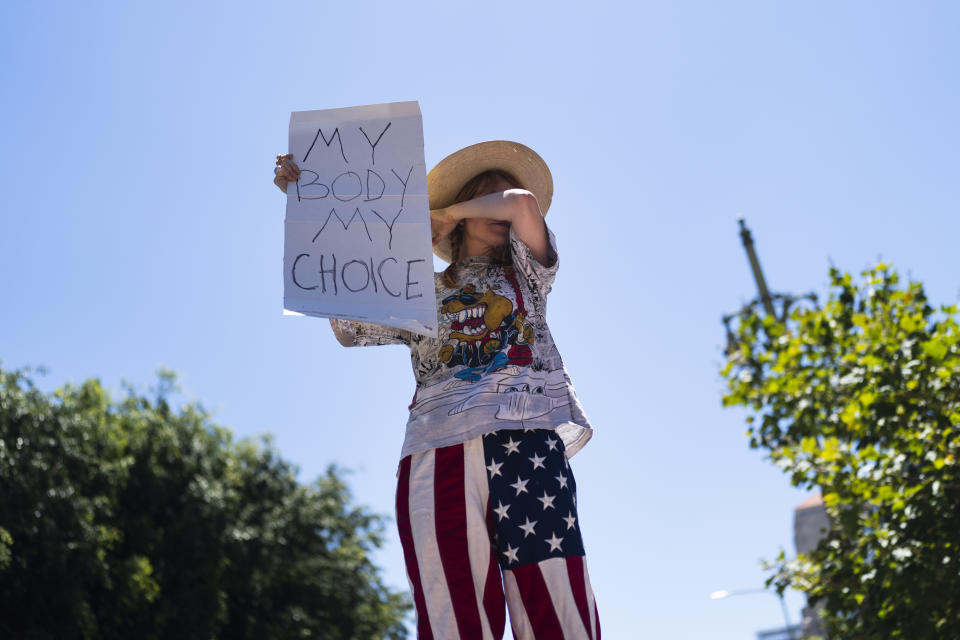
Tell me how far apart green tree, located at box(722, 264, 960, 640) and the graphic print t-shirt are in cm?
281

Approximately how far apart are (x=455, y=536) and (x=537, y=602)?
262 mm

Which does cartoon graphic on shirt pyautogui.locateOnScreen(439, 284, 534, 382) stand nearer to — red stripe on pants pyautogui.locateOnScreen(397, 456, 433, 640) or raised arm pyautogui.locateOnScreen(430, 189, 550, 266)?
raised arm pyautogui.locateOnScreen(430, 189, 550, 266)

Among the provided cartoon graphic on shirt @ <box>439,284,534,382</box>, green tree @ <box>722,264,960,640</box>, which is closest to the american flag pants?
cartoon graphic on shirt @ <box>439,284,534,382</box>

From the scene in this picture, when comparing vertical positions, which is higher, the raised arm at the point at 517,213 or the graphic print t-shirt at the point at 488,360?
the raised arm at the point at 517,213

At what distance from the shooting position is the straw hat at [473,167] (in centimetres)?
311

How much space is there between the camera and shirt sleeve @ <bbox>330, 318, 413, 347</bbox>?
2750 millimetres

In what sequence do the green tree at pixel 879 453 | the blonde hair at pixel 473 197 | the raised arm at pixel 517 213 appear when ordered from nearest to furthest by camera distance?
the raised arm at pixel 517 213 → the blonde hair at pixel 473 197 → the green tree at pixel 879 453

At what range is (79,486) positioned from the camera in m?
16.5

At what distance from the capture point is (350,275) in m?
2.54

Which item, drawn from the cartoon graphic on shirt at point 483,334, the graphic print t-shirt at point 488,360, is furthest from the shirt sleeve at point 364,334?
the cartoon graphic on shirt at point 483,334

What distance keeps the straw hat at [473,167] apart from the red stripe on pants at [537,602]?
123cm

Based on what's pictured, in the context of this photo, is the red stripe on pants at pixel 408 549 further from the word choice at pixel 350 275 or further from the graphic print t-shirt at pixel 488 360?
the word choice at pixel 350 275

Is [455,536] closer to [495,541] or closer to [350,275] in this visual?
[495,541]

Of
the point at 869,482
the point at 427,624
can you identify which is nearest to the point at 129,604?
the point at 869,482
